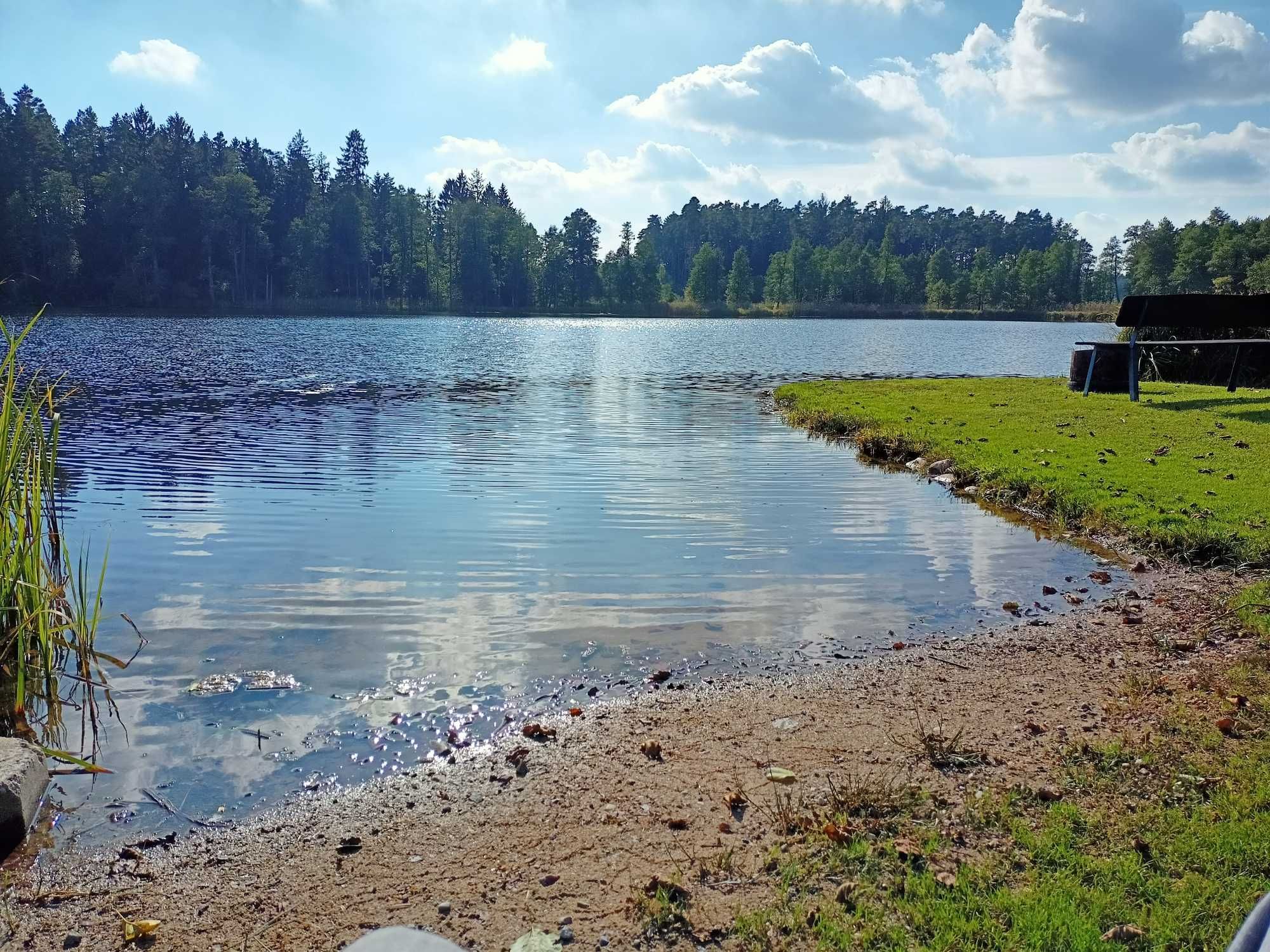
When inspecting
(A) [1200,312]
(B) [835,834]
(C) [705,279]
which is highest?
(C) [705,279]

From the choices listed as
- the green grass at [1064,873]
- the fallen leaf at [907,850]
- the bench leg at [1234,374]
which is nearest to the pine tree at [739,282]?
the bench leg at [1234,374]

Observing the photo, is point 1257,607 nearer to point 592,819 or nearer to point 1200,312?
point 592,819

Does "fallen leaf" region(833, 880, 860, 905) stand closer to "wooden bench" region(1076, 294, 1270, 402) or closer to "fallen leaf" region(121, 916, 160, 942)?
"fallen leaf" region(121, 916, 160, 942)

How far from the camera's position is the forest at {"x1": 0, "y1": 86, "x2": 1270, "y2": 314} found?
112m

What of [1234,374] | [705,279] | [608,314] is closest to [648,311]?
[608,314]

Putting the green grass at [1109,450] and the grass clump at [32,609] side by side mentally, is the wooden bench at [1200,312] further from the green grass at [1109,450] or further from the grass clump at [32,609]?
the grass clump at [32,609]

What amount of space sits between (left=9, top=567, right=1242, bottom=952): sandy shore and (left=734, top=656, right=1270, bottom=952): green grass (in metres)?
0.30

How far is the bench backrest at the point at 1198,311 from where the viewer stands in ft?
64.2

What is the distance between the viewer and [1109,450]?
1602 cm

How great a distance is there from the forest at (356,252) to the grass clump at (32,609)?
103081 mm

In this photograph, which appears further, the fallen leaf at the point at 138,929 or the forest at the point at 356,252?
the forest at the point at 356,252

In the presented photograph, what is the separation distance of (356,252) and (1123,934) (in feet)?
494

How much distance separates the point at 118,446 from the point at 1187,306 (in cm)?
2410

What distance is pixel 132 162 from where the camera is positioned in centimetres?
12388
